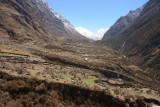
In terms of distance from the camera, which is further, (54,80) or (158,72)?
(158,72)

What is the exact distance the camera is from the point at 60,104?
36.6 meters

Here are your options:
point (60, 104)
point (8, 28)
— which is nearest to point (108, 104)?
point (60, 104)

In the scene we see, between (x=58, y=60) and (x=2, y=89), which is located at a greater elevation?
(x=58, y=60)

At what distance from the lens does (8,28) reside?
131 meters

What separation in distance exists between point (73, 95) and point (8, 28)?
319 ft

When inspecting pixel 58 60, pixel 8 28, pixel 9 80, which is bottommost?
pixel 9 80

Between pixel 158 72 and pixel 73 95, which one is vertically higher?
pixel 158 72

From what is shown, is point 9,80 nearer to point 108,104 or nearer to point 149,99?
point 108,104

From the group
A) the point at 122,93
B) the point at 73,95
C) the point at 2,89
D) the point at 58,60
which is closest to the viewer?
the point at 2,89

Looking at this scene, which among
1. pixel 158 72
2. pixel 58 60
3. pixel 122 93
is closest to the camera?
pixel 122 93

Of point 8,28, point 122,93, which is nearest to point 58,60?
point 122,93

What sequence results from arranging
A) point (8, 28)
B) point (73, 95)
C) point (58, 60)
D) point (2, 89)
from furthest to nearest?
point (8, 28) → point (58, 60) → point (73, 95) → point (2, 89)

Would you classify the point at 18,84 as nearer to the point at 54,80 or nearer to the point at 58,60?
the point at 54,80

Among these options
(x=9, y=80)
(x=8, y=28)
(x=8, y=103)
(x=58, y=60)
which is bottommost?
(x=8, y=103)
